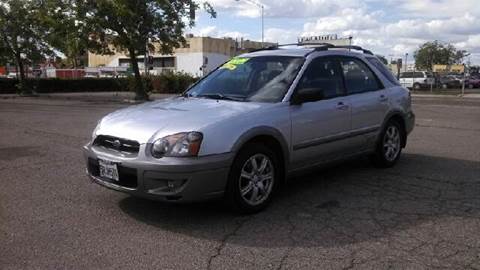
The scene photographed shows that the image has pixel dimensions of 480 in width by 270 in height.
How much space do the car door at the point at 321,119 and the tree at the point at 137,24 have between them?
70.2ft

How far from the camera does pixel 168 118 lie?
505cm

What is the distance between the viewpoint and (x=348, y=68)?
264 inches

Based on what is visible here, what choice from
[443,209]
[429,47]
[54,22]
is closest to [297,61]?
[443,209]

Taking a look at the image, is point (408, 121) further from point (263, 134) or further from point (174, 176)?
point (174, 176)

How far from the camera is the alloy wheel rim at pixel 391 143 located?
7.34 m

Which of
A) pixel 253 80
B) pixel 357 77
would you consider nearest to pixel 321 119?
pixel 253 80

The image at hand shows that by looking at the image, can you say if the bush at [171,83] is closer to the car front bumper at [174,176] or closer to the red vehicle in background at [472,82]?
the red vehicle in background at [472,82]

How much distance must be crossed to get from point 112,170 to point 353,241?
89.2 inches

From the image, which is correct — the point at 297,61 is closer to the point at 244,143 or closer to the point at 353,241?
the point at 244,143

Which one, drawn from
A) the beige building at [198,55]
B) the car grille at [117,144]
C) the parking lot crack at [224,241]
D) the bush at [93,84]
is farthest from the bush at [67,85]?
the parking lot crack at [224,241]

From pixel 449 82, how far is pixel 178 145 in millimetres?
55317

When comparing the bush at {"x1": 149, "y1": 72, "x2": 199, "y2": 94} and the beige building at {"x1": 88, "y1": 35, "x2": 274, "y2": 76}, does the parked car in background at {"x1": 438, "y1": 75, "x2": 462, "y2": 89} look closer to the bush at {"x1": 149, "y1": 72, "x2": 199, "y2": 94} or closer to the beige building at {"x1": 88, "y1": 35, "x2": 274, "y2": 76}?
the bush at {"x1": 149, "y1": 72, "x2": 199, "y2": 94}

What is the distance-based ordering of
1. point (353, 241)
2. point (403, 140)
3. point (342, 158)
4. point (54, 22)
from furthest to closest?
point (54, 22), point (403, 140), point (342, 158), point (353, 241)

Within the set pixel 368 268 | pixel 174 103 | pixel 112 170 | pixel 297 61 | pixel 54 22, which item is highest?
pixel 54 22
